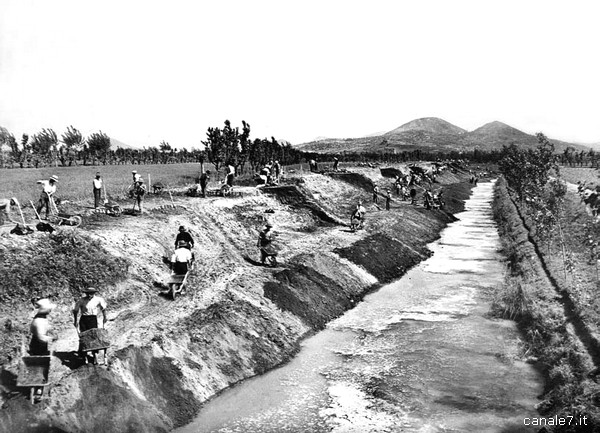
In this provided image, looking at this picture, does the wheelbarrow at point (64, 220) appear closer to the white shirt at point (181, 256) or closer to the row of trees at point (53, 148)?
the white shirt at point (181, 256)

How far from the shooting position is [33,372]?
12.3 metres

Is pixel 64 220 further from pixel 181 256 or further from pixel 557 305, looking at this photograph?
pixel 557 305

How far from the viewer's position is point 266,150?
80250 mm

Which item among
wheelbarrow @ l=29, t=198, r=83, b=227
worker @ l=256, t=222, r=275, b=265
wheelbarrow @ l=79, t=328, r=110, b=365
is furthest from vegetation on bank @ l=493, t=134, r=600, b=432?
wheelbarrow @ l=29, t=198, r=83, b=227

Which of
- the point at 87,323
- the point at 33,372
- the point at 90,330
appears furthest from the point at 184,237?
the point at 33,372

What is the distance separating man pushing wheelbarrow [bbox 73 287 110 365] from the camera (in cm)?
1383

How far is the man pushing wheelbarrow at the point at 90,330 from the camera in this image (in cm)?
1383

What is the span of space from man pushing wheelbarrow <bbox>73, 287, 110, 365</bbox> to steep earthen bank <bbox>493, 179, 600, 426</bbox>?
504 inches

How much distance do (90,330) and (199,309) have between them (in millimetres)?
6075

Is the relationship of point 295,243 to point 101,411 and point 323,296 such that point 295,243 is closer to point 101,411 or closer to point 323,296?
point 323,296

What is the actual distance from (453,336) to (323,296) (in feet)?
23.5

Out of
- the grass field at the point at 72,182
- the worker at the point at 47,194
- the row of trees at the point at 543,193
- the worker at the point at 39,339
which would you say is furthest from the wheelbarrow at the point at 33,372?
the row of trees at the point at 543,193

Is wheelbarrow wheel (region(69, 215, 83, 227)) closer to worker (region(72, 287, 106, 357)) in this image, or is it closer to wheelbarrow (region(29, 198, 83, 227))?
wheelbarrow (region(29, 198, 83, 227))

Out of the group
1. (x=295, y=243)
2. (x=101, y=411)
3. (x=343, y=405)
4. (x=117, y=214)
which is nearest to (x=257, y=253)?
(x=295, y=243)
